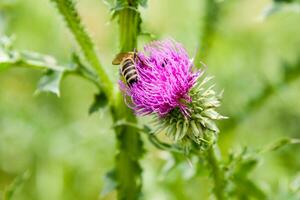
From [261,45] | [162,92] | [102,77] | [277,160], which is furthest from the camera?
[261,45]

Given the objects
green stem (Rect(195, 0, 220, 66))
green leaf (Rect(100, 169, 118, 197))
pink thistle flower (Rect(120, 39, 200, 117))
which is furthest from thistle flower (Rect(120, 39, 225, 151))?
green stem (Rect(195, 0, 220, 66))

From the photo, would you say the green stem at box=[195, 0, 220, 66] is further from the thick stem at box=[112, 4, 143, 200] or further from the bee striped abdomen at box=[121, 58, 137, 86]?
the bee striped abdomen at box=[121, 58, 137, 86]

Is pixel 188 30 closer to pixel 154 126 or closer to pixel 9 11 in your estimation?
pixel 9 11

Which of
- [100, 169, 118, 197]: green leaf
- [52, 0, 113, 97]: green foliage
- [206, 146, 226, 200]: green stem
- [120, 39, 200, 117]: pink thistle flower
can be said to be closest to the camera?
[120, 39, 200, 117]: pink thistle flower

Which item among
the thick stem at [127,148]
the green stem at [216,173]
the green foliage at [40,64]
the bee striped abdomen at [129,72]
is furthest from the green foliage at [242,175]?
the green foliage at [40,64]

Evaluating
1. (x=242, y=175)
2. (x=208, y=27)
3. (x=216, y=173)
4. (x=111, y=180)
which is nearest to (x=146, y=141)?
(x=208, y=27)

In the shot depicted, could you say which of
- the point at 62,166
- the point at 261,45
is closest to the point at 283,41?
the point at 261,45

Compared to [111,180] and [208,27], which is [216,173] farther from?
[208,27]
